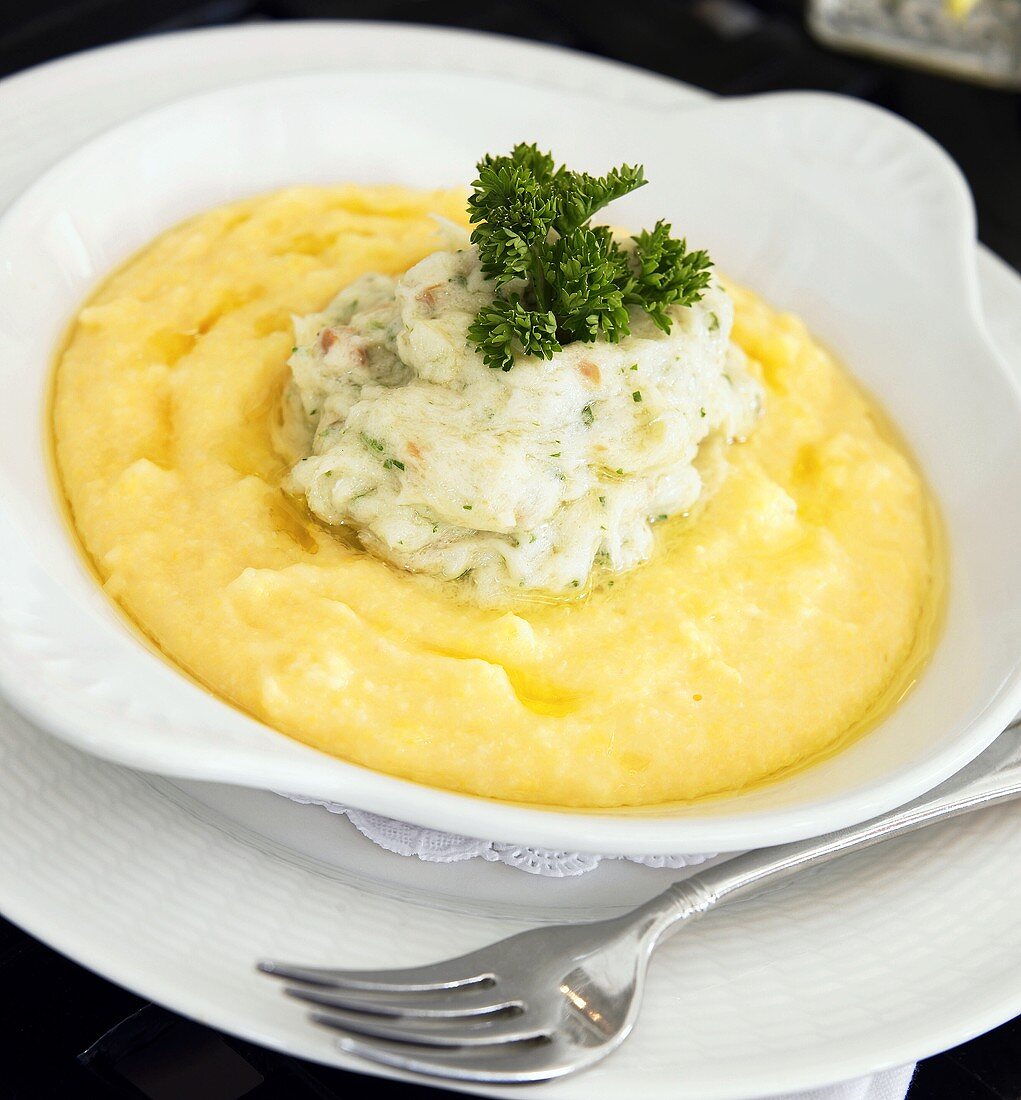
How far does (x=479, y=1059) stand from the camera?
2434mm

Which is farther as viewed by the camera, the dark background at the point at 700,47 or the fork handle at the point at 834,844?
the dark background at the point at 700,47

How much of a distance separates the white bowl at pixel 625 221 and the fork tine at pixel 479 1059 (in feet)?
1.32

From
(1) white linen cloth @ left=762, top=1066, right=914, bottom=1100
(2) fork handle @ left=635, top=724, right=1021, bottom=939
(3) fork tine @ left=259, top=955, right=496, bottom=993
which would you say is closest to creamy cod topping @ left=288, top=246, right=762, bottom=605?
(2) fork handle @ left=635, top=724, right=1021, bottom=939

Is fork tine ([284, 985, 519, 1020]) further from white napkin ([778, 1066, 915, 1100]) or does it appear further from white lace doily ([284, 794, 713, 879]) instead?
white napkin ([778, 1066, 915, 1100])

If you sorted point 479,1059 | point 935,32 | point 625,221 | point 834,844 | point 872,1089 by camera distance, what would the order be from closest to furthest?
point 479,1059, point 872,1089, point 834,844, point 625,221, point 935,32

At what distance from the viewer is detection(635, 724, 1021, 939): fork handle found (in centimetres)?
281

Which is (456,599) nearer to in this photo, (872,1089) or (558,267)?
(558,267)

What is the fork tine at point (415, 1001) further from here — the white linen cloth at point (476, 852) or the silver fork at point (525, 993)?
the white linen cloth at point (476, 852)

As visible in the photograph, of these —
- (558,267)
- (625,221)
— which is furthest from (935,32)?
(558,267)

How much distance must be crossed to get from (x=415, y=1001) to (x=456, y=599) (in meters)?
1.16

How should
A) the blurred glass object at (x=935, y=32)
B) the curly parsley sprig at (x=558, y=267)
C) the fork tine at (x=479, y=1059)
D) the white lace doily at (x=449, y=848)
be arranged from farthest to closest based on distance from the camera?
the blurred glass object at (x=935, y=32), the curly parsley sprig at (x=558, y=267), the white lace doily at (x=449, y=848), the fork tine at (x=479, y=1059)

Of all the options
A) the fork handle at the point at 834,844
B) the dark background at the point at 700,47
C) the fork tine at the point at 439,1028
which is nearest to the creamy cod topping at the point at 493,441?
the fork handle at the point at 834,844

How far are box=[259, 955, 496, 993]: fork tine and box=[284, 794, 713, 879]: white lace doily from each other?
0.96 ft

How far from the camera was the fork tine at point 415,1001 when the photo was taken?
2443mm
